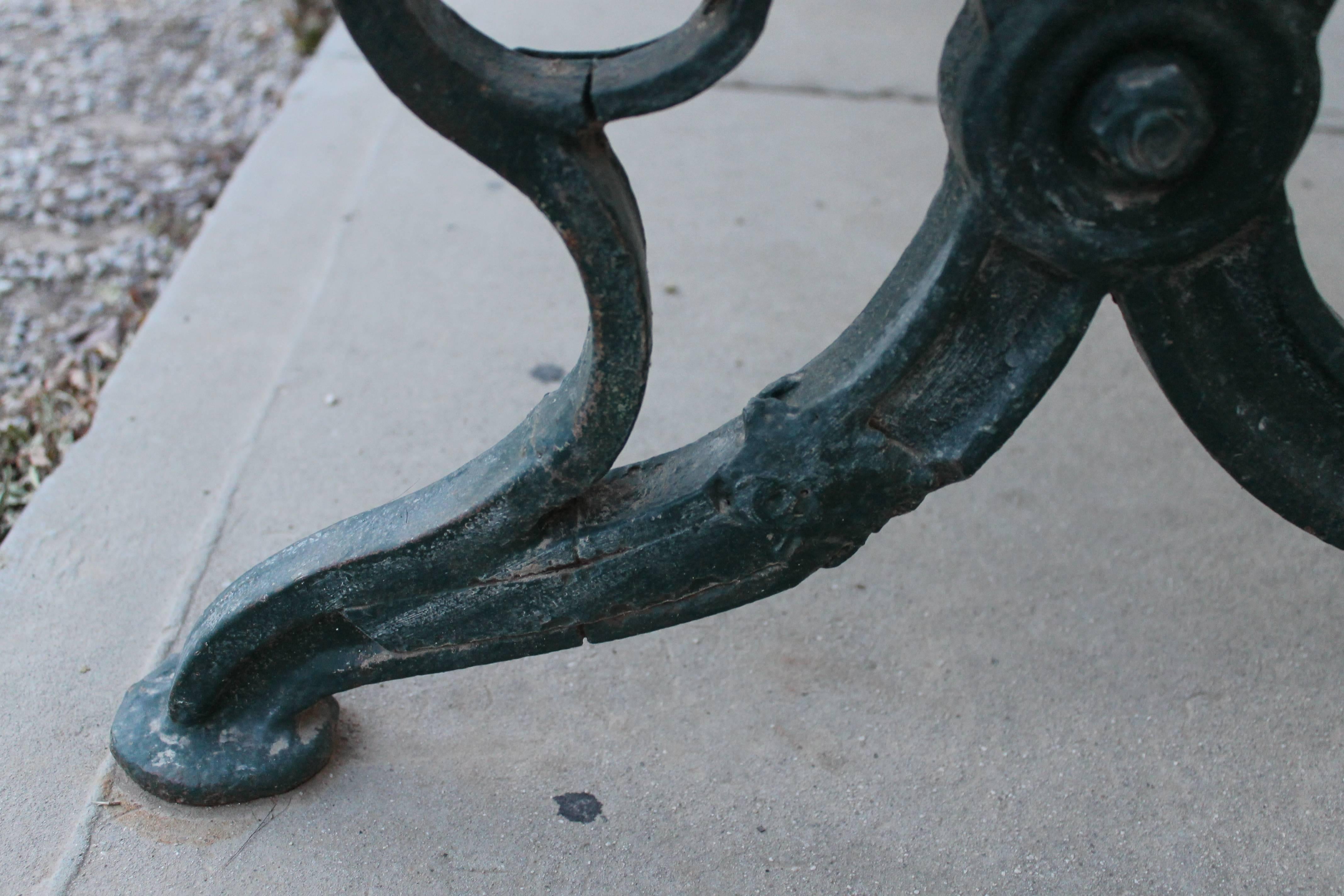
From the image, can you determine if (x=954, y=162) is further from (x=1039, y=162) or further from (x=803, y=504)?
(x=803, y=504)

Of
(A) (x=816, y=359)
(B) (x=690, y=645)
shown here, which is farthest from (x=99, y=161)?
(A) (x=816, y=359)

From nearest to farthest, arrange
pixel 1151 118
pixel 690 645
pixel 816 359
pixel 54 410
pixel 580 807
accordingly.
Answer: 1. pixel 1151 118
2. pixel 816 359
3. pixel 580 807
4. pixel 690 645
5. pixel 54 410

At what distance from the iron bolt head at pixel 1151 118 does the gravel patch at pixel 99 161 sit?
1876 millimetres

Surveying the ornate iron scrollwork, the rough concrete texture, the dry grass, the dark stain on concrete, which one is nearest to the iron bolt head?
the ornate iron scrollwork

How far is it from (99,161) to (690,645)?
2.34 meters

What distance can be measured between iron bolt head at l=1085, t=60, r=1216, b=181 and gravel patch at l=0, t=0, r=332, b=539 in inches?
73.9

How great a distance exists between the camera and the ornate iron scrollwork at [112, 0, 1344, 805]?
1.00m

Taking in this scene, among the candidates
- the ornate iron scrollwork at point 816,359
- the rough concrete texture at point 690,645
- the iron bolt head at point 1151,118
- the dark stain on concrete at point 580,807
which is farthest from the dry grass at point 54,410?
the iron bolt head at point 1151,118

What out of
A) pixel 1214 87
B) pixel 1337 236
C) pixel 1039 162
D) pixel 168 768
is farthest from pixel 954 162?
pixel 1337 236

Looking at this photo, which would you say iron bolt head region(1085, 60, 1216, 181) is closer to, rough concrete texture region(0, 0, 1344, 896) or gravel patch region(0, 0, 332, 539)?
rough concrete texture region(0, 0, 1344, 896)

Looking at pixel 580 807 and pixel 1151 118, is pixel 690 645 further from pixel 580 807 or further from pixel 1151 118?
pixel 1151 118

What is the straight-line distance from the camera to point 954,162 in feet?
3.70

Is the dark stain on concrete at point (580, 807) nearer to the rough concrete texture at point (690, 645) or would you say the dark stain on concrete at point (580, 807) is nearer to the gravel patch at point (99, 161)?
the rough concrete texture at point (690, 645)

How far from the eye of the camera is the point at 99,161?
10.5 ft
